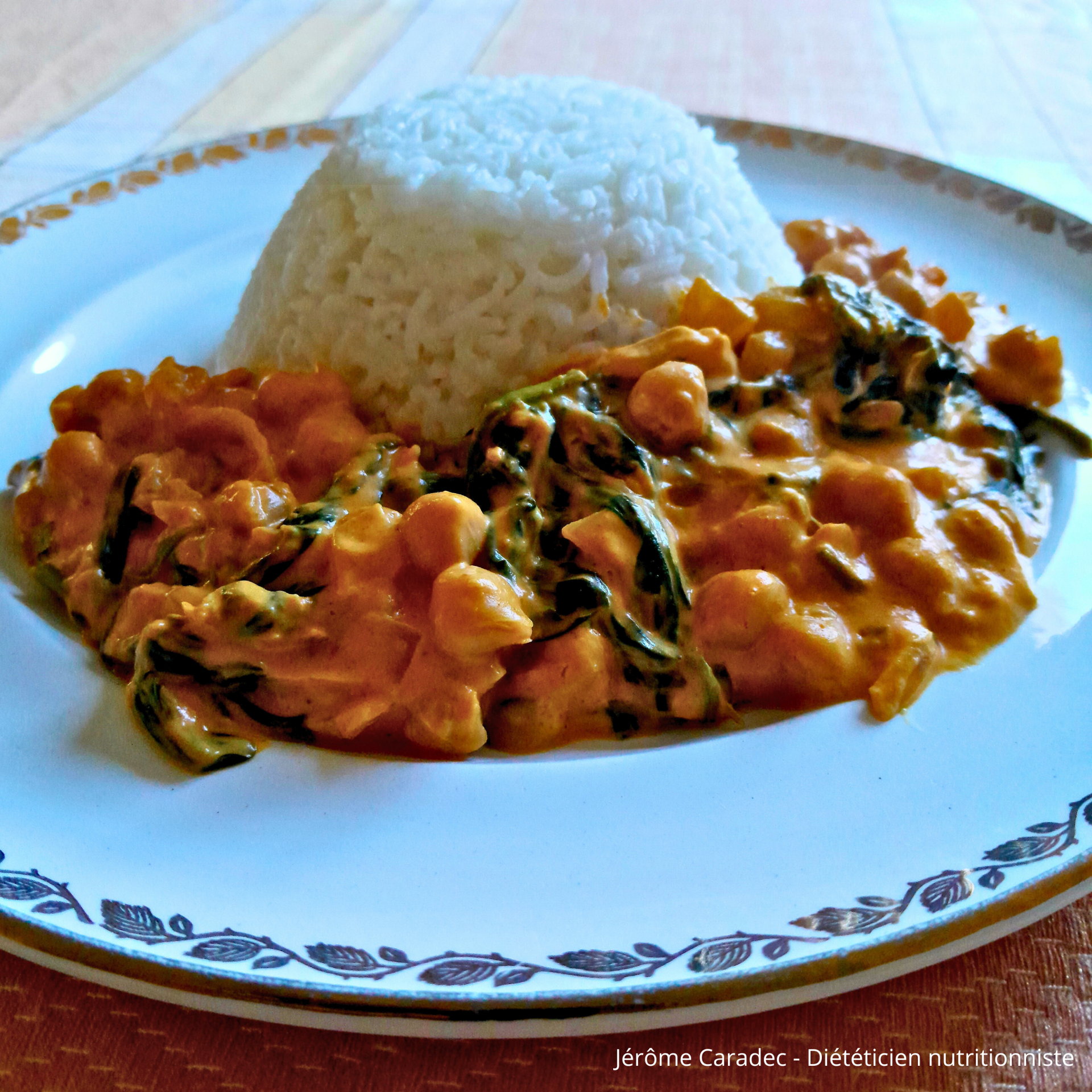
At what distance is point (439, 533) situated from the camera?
4.80 ft

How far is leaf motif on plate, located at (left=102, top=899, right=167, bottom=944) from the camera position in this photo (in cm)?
107

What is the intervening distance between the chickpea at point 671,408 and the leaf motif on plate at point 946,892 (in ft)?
2.70

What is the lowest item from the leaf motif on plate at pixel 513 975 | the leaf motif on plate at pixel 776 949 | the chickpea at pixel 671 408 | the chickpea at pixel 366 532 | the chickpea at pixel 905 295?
the chickpea at pixel 905 295

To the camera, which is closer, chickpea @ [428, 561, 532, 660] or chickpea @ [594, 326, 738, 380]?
chickpea @ [428, 561, 532, 660]

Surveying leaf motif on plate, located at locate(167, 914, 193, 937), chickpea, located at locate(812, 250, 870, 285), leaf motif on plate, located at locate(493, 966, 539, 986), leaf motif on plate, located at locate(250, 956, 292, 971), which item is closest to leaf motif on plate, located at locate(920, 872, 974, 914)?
leaf motif on plate, located at locate(493, 966, 539, 986)

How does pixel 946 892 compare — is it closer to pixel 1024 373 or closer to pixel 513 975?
pixel 513 975

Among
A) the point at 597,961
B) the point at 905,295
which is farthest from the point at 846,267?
the point at 597,961

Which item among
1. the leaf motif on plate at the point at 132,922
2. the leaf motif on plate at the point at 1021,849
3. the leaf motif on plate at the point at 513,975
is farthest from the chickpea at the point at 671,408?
the leaf motif on plate at the point at 132,922

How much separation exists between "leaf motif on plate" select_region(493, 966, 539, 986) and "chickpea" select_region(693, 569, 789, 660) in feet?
1.99

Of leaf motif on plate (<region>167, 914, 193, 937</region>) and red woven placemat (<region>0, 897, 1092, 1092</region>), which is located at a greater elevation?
leaf motif on plate (<region>167, 914, 193, 937</region>)

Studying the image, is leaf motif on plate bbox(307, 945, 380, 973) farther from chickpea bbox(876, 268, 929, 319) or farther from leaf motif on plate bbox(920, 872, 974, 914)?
chickpea bbox(876, 268, 929, 319)

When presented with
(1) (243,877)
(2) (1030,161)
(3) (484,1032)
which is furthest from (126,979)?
(2) (1030,161)

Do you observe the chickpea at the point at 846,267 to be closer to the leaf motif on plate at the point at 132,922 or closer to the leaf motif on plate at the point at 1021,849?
the leaf motif on plate at the point at 1021,849

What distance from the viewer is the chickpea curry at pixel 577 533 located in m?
1.43
